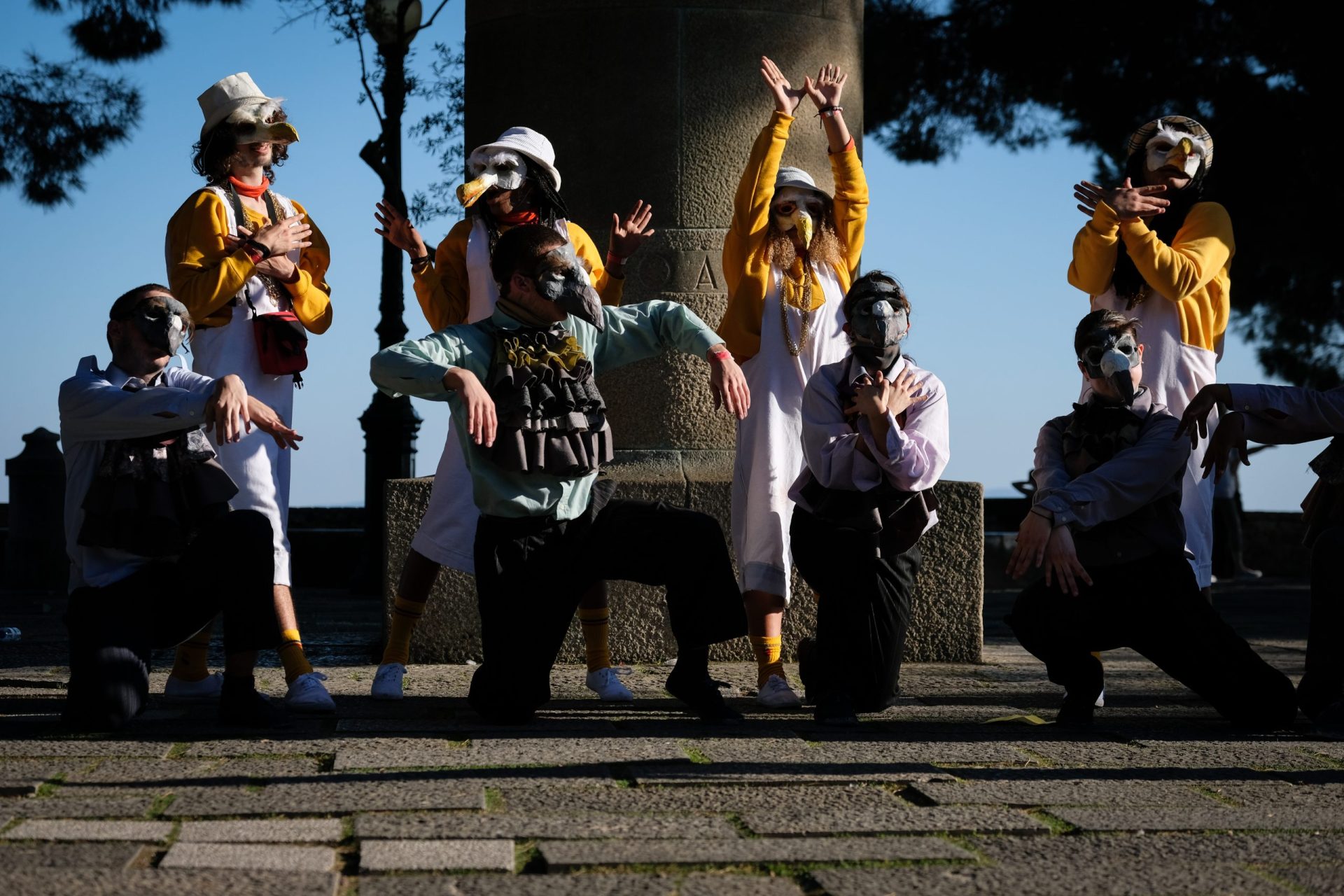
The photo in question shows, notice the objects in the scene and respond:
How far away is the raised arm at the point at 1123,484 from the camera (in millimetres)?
5082

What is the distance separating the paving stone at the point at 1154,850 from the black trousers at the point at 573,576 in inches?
69.1

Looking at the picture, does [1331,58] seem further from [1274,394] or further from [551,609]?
[551,609]

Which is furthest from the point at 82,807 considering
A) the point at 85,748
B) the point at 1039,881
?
the point at 1039,881

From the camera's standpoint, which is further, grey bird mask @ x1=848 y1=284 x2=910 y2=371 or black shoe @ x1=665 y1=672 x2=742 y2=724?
grey bird mask @ x1=848 y1=284 x2=910 y2=371

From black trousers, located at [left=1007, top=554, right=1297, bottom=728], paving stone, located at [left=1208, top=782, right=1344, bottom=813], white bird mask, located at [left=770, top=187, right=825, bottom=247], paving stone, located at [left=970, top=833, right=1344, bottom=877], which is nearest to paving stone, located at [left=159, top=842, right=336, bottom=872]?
paving stone, located at [left=970, top=833, right=1344, bottom=877]

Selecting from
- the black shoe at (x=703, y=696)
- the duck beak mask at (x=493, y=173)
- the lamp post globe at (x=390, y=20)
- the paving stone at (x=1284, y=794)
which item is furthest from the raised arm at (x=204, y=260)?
the lamp post globe at (x=390, y=20)

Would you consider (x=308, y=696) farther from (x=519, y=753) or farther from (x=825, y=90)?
(x=825, y=90)

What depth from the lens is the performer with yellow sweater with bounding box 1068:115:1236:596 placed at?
5672 mm

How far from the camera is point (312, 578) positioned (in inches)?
551

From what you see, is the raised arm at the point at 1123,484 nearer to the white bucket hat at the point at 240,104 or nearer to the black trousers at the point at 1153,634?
the black trousers at the point at 1153,634

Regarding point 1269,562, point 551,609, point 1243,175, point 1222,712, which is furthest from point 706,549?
point 1269,562

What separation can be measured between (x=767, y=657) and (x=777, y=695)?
0.56 feet

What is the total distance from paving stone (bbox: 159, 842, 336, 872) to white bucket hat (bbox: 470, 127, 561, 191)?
10.3ft

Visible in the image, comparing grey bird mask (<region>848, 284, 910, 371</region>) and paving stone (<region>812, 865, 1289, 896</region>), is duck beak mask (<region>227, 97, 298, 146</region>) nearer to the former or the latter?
grey bird mask (<region>848, 284, 910, 371</region>)
